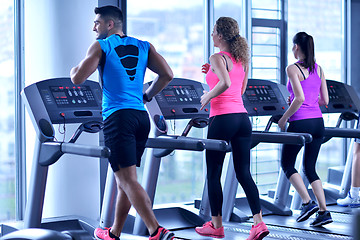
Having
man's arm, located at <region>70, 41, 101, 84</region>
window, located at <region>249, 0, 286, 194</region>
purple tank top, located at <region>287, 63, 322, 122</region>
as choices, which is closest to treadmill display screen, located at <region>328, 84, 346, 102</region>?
window, located at <region>249, 0, 286, 194</region>

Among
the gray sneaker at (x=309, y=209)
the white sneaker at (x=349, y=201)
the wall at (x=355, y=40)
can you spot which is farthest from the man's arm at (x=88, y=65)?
the wall at (x=355, y=40)

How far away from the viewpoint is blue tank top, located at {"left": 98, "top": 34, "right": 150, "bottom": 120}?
2.79 metres

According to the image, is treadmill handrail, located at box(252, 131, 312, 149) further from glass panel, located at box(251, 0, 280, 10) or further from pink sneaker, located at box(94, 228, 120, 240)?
glass panel, located at box(251, 0, 280, 10)

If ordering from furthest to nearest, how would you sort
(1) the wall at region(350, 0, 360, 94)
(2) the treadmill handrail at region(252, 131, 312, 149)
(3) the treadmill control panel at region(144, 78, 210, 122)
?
(1) the wall at region(350, 0, 360, 94), (3) the treadmill control panel at region(144, 78, 210, 122), (2) the treadmill handrail at region(252, 131, 312, 149)

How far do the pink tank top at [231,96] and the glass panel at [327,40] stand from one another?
292 centimetres

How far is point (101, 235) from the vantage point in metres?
3.17

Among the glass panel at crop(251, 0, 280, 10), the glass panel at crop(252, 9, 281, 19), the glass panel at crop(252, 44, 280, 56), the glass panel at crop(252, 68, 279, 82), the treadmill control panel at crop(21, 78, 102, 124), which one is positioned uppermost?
the glass panel at crop(251, 0, 280, 10)

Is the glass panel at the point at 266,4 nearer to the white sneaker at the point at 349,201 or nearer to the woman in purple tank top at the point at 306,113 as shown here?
the woman in purple tank top at the point at 306,113

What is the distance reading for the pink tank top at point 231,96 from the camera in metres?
3.27

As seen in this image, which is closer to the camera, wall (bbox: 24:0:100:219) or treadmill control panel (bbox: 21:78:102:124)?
treadmill control panel (bbox: 21:78:102:124)

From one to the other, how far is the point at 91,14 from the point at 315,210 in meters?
2.33

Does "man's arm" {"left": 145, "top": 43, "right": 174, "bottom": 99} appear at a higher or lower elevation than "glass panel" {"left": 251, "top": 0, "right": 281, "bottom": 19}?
lower

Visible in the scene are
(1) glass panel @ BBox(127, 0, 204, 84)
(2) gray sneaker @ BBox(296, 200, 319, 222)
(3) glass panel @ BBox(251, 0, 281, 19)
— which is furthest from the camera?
(3) glass panel @ BBox(251, 0, 281, 19)

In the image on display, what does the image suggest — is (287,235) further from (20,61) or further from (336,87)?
(20,61)
